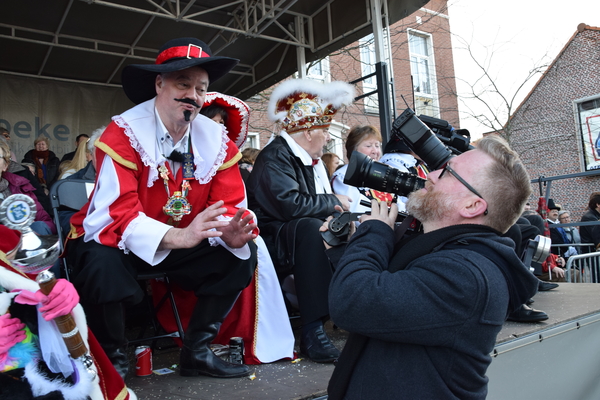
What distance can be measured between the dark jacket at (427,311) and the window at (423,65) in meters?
14.3

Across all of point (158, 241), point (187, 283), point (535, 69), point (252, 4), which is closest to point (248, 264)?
point (187, 283)

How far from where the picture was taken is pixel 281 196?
254cm

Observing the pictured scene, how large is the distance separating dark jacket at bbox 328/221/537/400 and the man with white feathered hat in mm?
895


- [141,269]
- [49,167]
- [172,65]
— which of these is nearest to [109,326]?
[141,269]

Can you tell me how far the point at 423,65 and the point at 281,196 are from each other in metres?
14.5

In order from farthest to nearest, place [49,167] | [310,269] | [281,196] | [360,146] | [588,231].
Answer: [588,231] → [49,167] → [360,146] → [281,196] → [310,269]

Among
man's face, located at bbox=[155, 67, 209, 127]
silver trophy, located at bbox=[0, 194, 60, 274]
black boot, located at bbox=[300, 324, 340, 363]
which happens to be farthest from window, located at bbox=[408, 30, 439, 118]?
silver trophy, located at bbox=[0, 194, 60, 274]

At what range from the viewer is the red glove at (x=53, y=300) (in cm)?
111

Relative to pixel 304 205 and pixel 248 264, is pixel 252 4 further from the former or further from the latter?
pixel 248 264

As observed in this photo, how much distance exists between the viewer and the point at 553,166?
688 inches

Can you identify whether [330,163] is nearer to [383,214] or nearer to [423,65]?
[383,214]

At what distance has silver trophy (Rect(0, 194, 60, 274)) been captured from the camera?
1153 millimetres

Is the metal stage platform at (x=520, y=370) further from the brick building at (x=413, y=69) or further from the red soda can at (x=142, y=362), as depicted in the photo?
the brick building at (x=413, y=69)

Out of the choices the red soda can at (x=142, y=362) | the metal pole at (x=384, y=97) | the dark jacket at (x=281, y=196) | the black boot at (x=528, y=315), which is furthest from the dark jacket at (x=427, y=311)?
A: the metal pole at (x=384, y=97)
